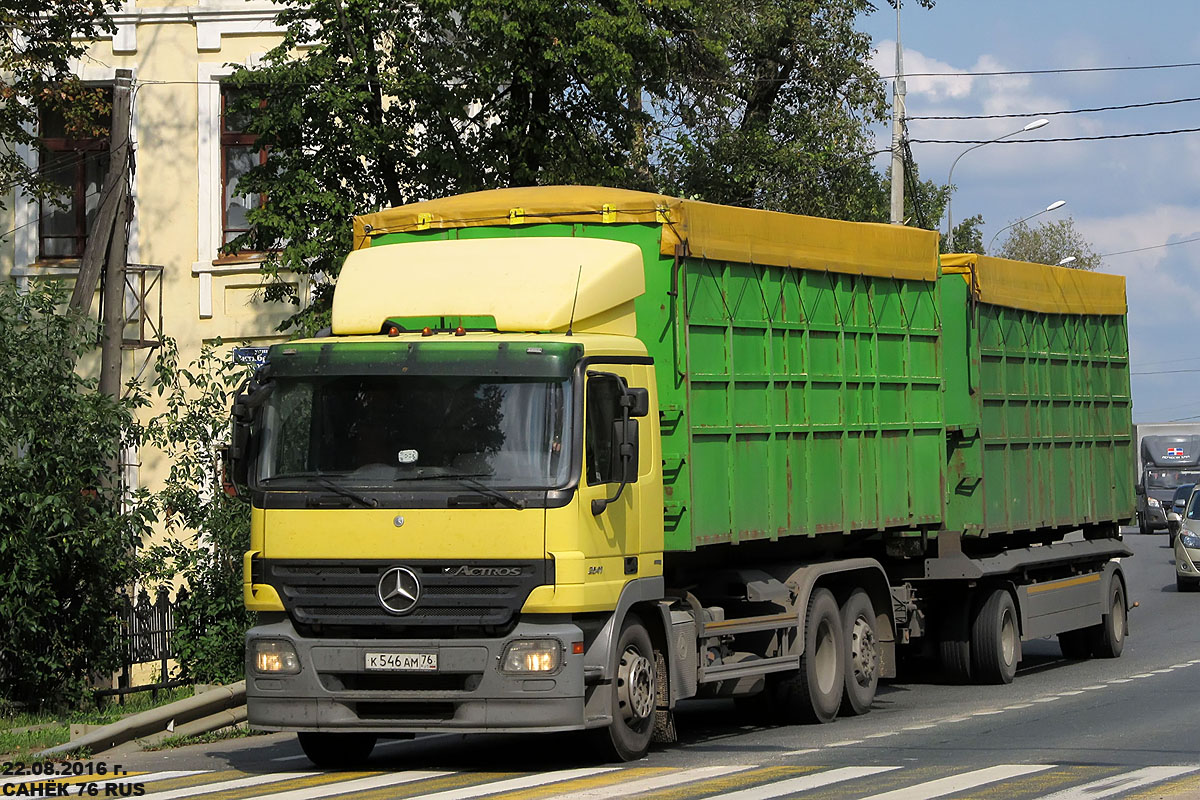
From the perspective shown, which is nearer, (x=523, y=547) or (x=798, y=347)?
(x=523, y=547)

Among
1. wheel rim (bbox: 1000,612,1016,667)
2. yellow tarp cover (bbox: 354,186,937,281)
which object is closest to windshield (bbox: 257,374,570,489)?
yellow tarp cover (bbox: 354,186,937,281)

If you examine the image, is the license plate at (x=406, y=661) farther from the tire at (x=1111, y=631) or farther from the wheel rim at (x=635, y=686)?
the tire at (x=1111, y=631)

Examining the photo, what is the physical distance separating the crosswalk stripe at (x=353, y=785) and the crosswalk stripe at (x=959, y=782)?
112 inches

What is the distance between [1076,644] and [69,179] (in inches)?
544

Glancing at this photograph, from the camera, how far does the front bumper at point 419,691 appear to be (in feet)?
34.7

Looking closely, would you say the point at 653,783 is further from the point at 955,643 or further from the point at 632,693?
the point at 955,643

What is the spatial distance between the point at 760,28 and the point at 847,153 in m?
2.58

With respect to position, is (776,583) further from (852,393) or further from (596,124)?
(596,124)

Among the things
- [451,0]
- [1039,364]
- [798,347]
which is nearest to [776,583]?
[798,347]

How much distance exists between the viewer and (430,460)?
424 inches

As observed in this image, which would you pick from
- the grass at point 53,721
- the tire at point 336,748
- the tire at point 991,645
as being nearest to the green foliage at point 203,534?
the grass at point 53,721

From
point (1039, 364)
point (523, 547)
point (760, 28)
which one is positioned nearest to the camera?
point (523, 547)

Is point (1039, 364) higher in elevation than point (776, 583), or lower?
higher

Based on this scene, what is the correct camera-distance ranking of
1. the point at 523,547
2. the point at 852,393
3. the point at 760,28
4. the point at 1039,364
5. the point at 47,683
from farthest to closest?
1. the point at 760,28
2. the point at 1039,364
3. the point at 47,683
4. the point at 852,393
5. the point at 523,547
